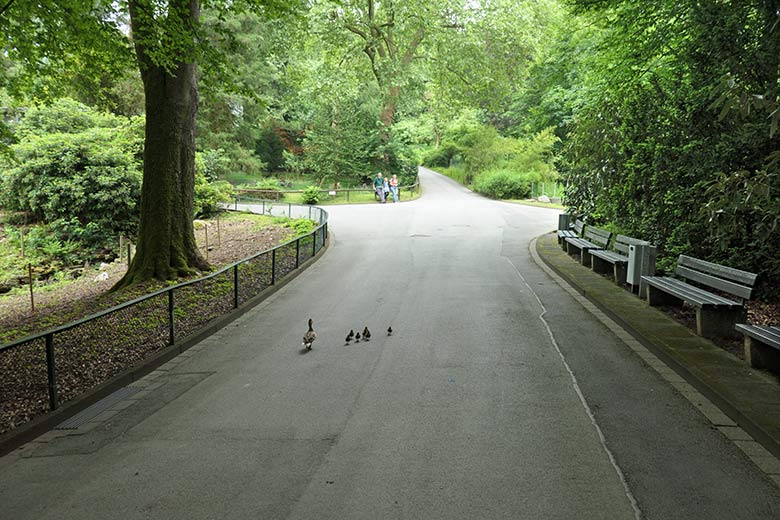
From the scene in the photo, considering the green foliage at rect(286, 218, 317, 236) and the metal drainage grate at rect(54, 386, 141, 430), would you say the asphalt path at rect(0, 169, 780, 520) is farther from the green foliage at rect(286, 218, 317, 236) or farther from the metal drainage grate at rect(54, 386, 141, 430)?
the green foliage at rect(286, 218, 317, 236)

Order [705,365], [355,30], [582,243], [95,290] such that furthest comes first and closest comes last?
[355,30] → [582,243] → [95,290] → [705,365]

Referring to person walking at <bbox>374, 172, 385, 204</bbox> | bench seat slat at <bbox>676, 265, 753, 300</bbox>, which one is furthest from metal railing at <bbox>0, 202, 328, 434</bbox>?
person walking at <bbox>374, 172, 385, 204</bbox>

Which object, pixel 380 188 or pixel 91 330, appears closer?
pixel 91 330

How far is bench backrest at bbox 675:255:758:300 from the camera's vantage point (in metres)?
7.13

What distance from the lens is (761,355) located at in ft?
19.8

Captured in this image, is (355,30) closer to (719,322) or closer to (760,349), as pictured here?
(719,322)

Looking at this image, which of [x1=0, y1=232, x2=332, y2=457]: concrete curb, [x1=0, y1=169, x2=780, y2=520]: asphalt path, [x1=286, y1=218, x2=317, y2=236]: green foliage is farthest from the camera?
[x1=286, y1=218, x2=317, y2=236]: green foliage

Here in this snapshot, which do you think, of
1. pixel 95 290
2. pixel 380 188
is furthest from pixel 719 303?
pixel 380 188

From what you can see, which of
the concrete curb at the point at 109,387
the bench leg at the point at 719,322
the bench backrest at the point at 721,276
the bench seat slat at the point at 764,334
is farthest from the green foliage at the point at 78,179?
the bench seat slat at the point at 764,334

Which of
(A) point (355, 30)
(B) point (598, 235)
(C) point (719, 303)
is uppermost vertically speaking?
(A) point (355, 30)

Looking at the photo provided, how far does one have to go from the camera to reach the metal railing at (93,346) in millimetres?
5355

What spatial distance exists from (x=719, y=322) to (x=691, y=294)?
0.66 metres

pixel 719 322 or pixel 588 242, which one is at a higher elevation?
pixel 588 242

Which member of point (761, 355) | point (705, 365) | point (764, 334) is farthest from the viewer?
point (705, 365)
